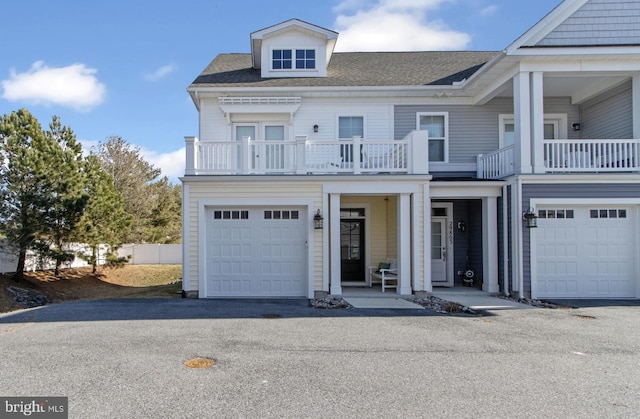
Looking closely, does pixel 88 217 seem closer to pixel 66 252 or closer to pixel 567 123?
pixel 66 252

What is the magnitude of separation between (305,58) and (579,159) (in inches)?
324

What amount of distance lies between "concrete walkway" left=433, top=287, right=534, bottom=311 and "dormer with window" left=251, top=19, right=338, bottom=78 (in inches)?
290

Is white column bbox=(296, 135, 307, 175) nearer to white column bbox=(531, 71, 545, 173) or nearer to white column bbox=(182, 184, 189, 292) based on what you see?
white column bbox=(182, 184, 189, 292)

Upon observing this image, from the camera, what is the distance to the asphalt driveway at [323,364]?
4145 mm

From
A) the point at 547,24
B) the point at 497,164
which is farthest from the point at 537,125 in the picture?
the point at 547,24

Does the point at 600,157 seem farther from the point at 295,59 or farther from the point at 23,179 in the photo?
the point at 23,179

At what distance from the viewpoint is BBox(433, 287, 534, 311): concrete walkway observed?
969cm

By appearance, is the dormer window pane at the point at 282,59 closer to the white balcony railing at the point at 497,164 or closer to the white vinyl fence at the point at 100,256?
the white balcony railing at the point at 497,164

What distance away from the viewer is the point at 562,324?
309 inches

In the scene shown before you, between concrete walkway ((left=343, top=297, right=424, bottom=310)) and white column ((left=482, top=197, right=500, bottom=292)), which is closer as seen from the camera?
concrete walkway ((left=343, top=297, right=424, bottom=310))

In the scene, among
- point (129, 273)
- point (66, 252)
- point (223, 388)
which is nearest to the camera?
point (223, 388)

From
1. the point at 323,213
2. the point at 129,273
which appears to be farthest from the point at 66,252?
the point at 323,213

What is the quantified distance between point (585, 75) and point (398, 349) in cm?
922

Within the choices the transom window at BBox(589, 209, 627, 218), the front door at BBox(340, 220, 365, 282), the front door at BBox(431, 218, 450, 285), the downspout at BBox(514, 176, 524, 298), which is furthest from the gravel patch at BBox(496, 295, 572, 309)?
the front door at BBox(340, 220, 365, 282)
